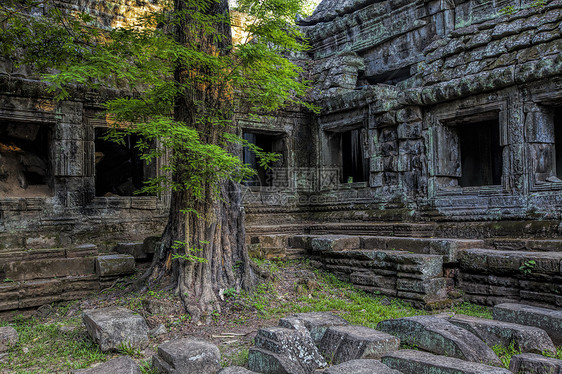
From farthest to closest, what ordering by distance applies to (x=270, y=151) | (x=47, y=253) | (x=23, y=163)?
(x=270, y=151), (x=23, y=163), (x=47, y=253)

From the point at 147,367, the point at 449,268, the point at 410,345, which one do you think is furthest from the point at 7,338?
the point at 449,268

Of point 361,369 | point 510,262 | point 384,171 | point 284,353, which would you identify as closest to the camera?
point 361,369

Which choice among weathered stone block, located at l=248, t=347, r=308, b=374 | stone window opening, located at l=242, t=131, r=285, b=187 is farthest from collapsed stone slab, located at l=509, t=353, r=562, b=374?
stone window opening, located at l=242, t=131, r=285, b=187

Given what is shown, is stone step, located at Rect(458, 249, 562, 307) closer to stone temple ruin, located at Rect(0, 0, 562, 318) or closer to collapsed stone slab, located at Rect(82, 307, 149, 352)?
stone temple ruin, located at Rect(0, 0, 562, 318)

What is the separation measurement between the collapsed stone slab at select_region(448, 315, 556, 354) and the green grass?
11.4 ft

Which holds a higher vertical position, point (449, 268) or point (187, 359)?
point (449, 268)

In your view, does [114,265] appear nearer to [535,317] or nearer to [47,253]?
[47,253]

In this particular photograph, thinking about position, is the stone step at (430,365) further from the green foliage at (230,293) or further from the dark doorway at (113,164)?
the dark doorway at (113,164)

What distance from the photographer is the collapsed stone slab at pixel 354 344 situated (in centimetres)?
362

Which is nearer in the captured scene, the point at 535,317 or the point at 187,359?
the point at 187,359

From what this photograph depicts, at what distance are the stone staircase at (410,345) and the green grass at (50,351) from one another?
1619 mm

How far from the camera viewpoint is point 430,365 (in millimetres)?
3195

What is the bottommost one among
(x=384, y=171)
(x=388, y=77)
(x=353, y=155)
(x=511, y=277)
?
(x=511, y=277)

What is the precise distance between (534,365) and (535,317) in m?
1.31
